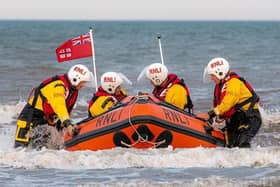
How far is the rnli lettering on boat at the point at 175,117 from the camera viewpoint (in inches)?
345

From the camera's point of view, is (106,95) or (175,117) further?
(106,95)

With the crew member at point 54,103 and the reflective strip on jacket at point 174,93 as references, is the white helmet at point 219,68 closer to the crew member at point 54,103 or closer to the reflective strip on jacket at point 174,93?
the reflective strip on jacket at point 174,93

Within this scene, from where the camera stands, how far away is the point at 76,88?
934 centimetres

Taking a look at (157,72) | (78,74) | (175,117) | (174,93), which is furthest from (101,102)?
(175,117)

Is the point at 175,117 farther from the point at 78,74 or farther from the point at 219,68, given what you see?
the point at 78,74

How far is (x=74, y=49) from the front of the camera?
464 inches

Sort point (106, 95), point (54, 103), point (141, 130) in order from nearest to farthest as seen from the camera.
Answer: point (141, 130) → point (54, 103) → point (106, 95)

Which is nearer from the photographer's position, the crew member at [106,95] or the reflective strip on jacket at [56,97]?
the reflective strip on jacket at [56,97]

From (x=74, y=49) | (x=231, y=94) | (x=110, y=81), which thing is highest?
(x=74, y=49)

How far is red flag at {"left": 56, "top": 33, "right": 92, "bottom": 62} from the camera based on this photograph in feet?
38.3

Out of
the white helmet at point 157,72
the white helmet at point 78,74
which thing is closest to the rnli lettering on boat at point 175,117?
the white helmet at point 157,72

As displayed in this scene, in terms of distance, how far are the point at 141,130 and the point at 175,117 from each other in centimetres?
57

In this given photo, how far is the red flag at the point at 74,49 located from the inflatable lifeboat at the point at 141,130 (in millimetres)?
2790

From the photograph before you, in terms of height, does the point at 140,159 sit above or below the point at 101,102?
below
